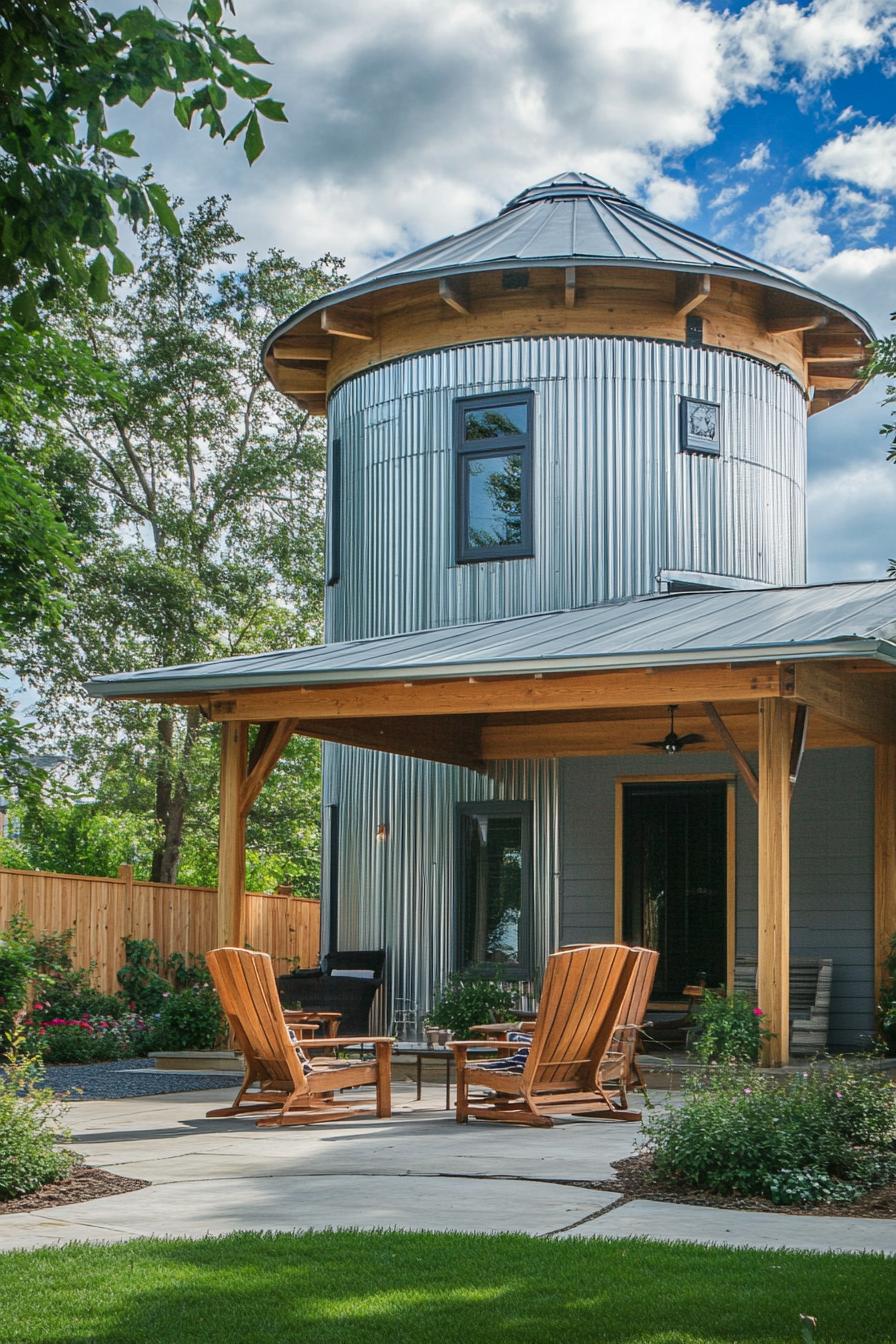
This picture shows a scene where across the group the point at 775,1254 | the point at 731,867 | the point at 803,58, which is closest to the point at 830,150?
the point at 803,58

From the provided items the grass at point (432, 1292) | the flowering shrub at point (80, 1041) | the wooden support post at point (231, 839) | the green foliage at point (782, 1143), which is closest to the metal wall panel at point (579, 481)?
the wooden support post at point (231, 839)

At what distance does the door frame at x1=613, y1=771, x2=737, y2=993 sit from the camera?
46.9 feet

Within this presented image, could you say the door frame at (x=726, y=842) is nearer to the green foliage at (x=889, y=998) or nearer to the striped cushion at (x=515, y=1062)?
the green foliage at (x=889, y=998)

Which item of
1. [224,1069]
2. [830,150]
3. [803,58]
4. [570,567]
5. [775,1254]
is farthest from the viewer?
[830,150]

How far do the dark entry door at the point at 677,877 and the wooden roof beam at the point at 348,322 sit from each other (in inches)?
209

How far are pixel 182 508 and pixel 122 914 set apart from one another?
994cm

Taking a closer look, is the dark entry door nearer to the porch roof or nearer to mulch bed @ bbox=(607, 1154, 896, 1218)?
the porch roof

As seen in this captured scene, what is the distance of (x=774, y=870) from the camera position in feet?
34.8

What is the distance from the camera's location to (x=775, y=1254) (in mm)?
5578

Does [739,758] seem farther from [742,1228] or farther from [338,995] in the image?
[338,995]

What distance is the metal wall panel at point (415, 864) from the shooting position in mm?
14945

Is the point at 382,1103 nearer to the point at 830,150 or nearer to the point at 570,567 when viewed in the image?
the point at 570,567

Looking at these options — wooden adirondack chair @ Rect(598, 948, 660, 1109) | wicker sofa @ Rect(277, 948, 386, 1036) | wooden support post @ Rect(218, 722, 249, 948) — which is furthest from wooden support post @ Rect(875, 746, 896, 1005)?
wooden support post @ Rect(218, 722, 249, 948)

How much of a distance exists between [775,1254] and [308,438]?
22349mm
